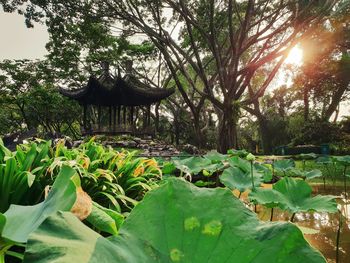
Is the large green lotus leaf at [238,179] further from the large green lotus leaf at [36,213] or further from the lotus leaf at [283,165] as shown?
the large green lotus leaf at [36,213]

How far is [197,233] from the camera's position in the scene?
701 mm

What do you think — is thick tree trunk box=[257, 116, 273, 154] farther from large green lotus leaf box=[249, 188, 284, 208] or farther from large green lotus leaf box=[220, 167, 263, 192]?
large green lotus leaf box=[249, 188, 284, 208]

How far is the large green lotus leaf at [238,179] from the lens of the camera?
3.07 metres

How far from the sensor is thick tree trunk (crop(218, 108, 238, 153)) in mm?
11180

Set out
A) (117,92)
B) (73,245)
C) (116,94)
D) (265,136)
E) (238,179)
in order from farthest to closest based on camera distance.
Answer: (265,136) < (116,94) < (117,92) < (238,179) < (73,245)

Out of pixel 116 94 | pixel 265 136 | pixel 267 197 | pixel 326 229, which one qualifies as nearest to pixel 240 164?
pixel 326 229

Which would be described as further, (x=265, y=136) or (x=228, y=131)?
(x=265, y=136)

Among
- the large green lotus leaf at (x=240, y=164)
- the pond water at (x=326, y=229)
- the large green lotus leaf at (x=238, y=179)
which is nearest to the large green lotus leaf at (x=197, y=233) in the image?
the pond water at (x=326, y=229)

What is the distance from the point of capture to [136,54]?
754 inches

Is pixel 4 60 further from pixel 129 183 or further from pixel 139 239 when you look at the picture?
pixel 139 239

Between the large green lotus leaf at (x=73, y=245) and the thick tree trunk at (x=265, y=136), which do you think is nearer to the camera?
the large green lotus leaf at (x=73, y=245)

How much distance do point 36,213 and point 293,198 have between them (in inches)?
87.5

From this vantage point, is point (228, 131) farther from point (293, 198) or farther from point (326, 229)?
point (293, 198)

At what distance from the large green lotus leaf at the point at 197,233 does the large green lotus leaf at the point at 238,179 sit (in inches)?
92.0
